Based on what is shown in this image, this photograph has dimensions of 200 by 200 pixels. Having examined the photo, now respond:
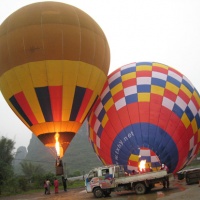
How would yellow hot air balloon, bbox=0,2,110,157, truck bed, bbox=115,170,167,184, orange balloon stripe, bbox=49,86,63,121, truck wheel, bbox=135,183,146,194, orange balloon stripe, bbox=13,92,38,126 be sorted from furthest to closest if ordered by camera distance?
orange balloon stripe, bbox=13,92,38,126 → orange balloon stripe, bbox=49,86,63,121 → truck wheel, bbox=135,183,146,194 → yellow hot air balloon, bbox=0,2,110,157 → truck bed, bbox=115,170,167,184

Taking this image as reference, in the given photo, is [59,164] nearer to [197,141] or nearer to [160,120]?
[160,120]

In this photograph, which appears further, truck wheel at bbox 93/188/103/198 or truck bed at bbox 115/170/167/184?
truck wheel at bbox 93/188/103/198

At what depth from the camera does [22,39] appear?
11.8 m

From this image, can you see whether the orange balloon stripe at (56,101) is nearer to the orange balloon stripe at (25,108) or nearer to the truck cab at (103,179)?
the orange balloon stripe at (25,108)

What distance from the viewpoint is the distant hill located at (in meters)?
91.7

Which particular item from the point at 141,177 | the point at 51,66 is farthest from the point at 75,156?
the point at 51,66

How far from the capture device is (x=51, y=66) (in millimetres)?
11836

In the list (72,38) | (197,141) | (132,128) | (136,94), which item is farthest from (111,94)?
(197,141)

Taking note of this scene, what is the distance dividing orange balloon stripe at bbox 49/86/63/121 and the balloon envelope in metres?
2.01

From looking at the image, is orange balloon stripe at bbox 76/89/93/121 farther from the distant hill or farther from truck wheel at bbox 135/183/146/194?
the distant hill

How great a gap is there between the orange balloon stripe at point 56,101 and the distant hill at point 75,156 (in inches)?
2878

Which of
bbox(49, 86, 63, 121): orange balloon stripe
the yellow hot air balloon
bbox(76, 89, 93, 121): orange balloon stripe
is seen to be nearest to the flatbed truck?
the yellow hot air balloon

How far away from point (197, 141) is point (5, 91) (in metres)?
8.60

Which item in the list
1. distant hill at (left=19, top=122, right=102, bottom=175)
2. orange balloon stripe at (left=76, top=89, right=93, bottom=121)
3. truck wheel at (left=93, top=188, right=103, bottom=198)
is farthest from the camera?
distant hill at (left=19, top=122, right=102, bottom=175)
